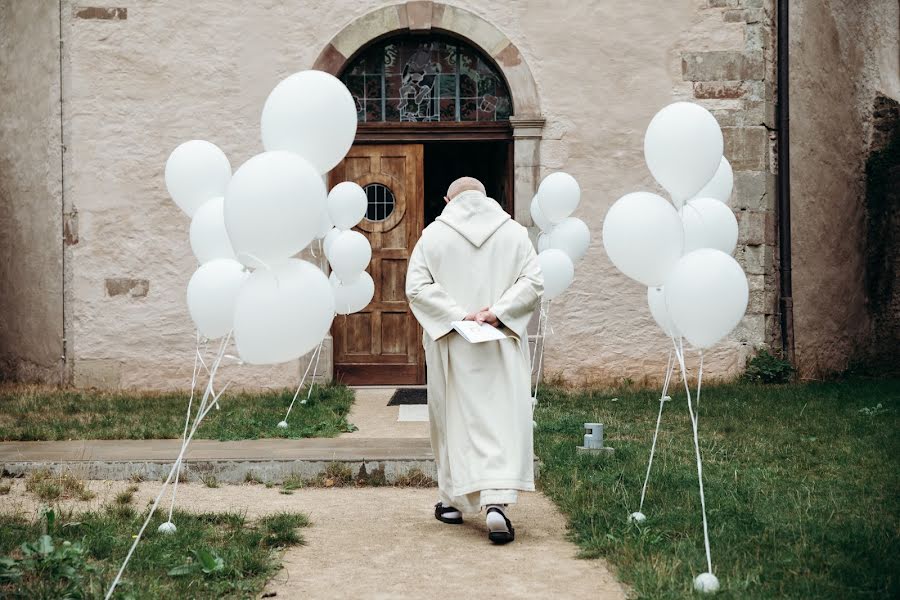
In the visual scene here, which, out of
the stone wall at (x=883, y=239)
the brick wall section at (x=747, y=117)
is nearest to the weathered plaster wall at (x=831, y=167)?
the stone wall at (x=883, y=239)

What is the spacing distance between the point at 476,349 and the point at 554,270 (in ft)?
8.48

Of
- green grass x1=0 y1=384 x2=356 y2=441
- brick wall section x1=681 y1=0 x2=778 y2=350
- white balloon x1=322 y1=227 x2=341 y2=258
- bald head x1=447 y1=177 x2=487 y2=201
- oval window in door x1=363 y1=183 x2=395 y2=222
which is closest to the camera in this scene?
bald head x1=447 y1=177 x2=487 y2=201

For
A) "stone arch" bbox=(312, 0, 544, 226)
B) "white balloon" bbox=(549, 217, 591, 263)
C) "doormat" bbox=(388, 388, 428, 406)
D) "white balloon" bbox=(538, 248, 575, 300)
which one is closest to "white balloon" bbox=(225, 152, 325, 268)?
"white balloon" bbox=(538, 248, 575, 300)

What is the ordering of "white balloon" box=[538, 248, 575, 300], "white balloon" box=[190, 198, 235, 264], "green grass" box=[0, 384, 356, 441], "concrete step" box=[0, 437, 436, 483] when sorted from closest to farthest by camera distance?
"white balloon" box=[190, 198, 235, 264], "concrete step" box=[0, 437, 436, 483], "green grass" box=[0, 384, 356, 441], "white balloon" box=[538, 248, 575, 300]

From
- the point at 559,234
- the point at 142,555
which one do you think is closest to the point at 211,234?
the point at 142,555

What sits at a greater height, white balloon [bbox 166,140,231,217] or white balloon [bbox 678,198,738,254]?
white balloon [bbox 166,140,231,217]

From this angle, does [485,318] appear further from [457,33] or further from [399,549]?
[457,33]

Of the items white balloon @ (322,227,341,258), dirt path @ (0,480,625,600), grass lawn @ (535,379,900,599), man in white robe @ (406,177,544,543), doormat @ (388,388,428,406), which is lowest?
dirt path @ (0,480,625,600)

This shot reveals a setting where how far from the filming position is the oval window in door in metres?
10.4

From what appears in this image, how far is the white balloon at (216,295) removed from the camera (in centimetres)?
426

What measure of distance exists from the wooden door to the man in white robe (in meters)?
5.49

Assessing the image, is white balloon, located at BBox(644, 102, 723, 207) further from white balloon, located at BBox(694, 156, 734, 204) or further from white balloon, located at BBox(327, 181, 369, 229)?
white balloon, located at BBox(327, 181, 369, 229)

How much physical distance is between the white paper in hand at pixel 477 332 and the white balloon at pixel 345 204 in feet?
10.3

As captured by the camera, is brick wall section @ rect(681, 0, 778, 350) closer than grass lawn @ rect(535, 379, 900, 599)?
No
